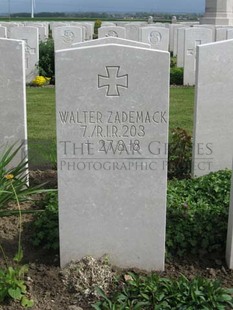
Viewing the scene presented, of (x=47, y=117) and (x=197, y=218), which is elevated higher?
(x=197, y=218)

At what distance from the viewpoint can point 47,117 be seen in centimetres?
859

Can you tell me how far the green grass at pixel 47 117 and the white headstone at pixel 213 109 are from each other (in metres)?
1.51

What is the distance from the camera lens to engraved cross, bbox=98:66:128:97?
11.0 feet

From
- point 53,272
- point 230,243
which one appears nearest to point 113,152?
point 53,272

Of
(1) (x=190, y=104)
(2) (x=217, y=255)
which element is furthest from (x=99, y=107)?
(1) (x=190, y=104)

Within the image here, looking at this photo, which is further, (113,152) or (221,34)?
(221,34)

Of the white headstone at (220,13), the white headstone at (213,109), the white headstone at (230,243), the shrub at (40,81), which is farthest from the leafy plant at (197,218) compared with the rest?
the white headstone at (220,13)

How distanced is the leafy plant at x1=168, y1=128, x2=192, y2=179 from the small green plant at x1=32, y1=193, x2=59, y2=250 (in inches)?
64.4

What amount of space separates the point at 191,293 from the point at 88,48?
154 cm

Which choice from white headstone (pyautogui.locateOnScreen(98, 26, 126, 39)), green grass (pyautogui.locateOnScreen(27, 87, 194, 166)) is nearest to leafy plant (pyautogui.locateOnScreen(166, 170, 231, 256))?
green grass (pyautogui.locateOnScreen(27, 87, 194, 166))

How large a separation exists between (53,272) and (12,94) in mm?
1945

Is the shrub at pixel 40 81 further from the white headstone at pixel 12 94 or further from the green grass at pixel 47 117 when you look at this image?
the white headstone at pixel 12 94

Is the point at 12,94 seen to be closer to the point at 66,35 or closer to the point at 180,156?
the point at 180,156

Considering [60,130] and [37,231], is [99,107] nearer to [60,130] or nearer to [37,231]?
[60,130]
